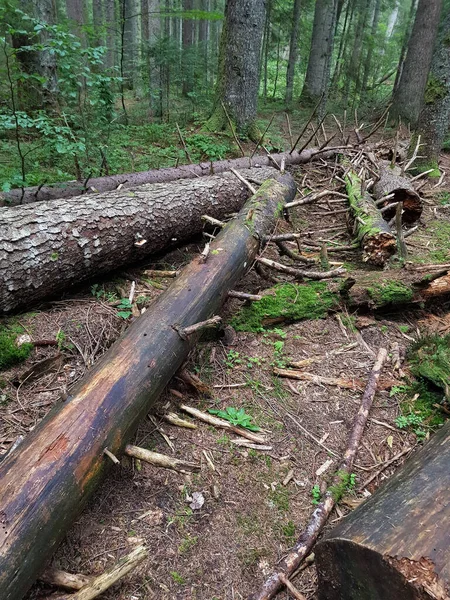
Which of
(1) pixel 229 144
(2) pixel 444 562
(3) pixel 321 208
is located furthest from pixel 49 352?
(1) pixel 229 144

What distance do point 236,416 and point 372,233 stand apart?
291cm

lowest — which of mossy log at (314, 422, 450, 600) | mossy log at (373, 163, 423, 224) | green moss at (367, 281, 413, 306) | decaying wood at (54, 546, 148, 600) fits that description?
decaying wood at (54, 546, 148, 600)

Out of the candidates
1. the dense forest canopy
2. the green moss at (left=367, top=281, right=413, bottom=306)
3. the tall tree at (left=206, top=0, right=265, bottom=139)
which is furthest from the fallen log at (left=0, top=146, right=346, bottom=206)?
the green moss at (left=367, top=281, right=413, bottom=306)

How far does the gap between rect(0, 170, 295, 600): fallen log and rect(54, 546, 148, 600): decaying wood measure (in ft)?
0.70

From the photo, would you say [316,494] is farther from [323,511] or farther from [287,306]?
[287,306]

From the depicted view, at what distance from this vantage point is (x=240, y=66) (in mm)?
8500

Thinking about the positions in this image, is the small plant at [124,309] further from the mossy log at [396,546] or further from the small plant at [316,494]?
the mossy log at [396,546]

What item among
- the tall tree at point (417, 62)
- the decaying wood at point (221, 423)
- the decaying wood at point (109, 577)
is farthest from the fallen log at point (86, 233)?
the tall tree at point (417, 62)

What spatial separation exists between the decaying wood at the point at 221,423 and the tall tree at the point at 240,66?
25.5 ft

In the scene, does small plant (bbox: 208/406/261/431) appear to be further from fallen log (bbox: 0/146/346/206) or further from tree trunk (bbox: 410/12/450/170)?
tree trunk (bbox: 410/12/450/170)

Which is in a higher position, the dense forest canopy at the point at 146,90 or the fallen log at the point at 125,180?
the dense forest canopy at the point at 146,90

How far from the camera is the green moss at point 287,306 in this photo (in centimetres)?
360

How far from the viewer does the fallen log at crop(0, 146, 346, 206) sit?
A: 4.45m

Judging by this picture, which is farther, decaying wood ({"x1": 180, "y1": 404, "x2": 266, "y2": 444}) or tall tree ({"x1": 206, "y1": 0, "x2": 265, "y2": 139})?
tall tree ({"x1": 206, "y1": 0, "x2": 265, "y2": 139})
